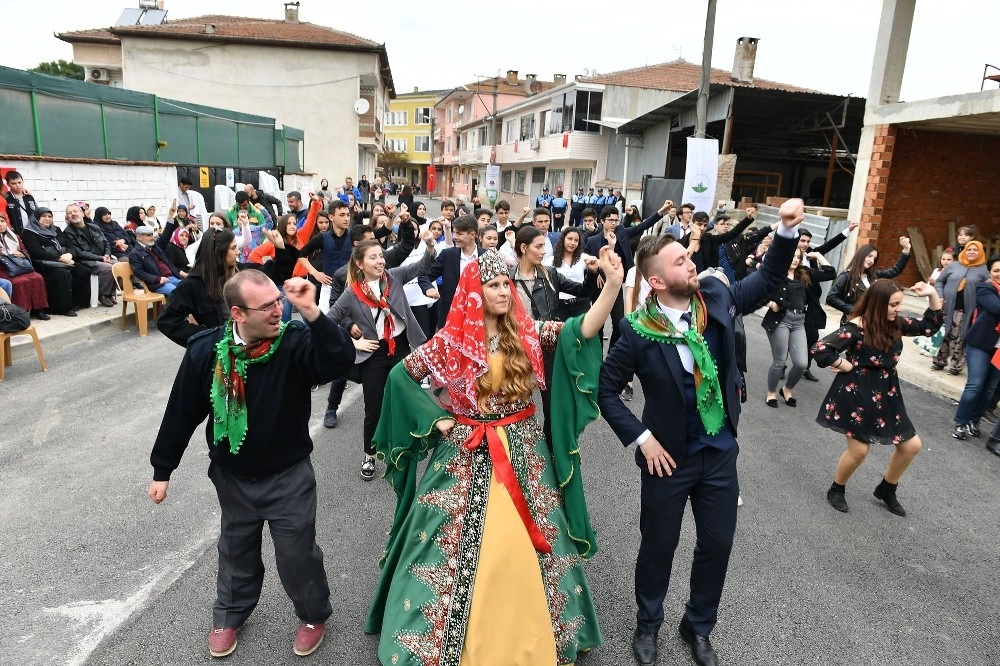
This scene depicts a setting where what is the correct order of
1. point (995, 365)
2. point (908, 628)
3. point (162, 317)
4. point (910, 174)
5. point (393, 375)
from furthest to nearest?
point (910, 174), point (995, 365), point (162, 317), point (908, 628), point (393, 375)

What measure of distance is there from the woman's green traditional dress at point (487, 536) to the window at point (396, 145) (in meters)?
80.3

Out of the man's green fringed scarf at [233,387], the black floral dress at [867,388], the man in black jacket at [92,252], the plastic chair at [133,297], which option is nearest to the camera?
the man's green fringed scarf at [233,387]

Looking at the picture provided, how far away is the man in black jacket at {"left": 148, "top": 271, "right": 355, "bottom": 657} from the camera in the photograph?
298 centimetres

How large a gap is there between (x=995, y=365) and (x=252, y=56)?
36.6 m

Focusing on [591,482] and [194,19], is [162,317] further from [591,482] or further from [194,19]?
[194,19]

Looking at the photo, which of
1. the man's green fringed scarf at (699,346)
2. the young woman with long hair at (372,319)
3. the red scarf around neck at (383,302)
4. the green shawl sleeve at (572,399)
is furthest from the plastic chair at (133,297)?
the man's green fringed scarf at (699,346)

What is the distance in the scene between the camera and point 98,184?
13906 millimetres

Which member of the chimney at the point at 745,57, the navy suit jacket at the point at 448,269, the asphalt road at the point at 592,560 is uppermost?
the chimney at the point at 745,57

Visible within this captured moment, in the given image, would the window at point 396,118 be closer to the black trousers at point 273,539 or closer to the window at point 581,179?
the window at point 581,179

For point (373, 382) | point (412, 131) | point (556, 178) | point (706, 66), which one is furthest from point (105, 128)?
point (412, 131)

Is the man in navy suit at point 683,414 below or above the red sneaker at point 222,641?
above

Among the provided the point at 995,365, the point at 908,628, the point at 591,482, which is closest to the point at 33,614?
the point at 591,482

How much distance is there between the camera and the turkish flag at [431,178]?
76062 mm

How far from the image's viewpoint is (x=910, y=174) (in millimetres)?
13469
